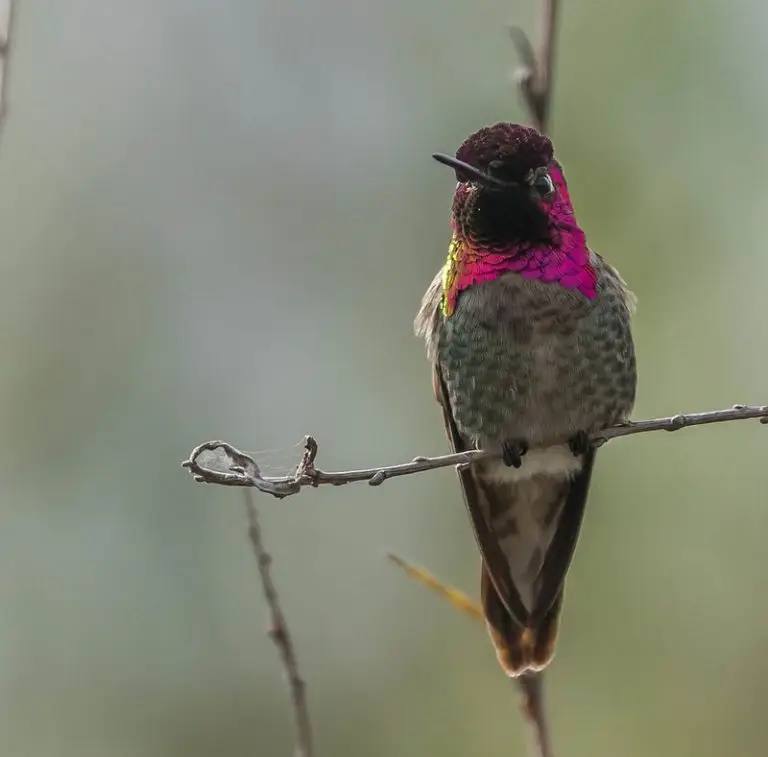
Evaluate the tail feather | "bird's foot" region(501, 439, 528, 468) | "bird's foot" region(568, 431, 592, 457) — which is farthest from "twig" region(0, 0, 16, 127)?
the tail feather

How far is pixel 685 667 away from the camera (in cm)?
786

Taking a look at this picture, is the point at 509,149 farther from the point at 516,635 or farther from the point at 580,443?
the point at 516,635

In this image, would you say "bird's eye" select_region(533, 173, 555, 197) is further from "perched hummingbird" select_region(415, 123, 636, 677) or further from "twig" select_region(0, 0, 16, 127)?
"twig" select_region(0, 0, 16, 127)

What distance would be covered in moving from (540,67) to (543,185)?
0.65 metres

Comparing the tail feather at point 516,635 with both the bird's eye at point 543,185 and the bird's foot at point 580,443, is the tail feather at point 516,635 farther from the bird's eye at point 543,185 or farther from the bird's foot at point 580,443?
the bird's eye at point 543,185

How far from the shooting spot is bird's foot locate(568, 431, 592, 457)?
384 centimetres

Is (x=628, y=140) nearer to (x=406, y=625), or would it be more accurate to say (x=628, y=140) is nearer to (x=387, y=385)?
(x=387, y=385)

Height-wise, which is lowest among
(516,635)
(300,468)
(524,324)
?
(516,635)

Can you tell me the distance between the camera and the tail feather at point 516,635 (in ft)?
13.0

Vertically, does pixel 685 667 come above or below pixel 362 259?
below

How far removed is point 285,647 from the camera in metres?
2.57

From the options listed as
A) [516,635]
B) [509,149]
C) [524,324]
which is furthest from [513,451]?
[509,149]

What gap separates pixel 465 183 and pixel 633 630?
5.26 m

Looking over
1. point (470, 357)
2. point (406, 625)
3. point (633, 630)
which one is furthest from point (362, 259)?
point (470, 357)
